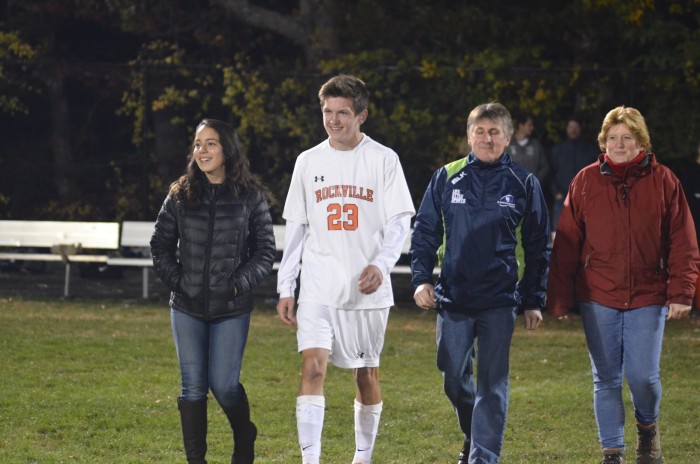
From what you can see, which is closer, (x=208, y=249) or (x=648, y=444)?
(x=208, y=249)

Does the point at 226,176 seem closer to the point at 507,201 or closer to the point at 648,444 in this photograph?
the point at 507,201

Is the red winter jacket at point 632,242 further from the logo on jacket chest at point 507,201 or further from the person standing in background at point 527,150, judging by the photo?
the person standing in background at point 527,150

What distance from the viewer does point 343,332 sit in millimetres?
6809

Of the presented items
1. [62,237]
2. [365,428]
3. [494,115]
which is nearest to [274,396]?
[365,428]

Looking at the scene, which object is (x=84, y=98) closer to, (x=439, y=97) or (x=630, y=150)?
(x=439, y=97)

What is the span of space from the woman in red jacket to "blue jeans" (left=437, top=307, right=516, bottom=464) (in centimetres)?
39

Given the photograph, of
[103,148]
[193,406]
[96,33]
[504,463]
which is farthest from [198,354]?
[96,33]

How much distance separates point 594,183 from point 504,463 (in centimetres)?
174

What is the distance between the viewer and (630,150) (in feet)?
22.5

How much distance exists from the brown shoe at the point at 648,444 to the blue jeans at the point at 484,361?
0.79 meters

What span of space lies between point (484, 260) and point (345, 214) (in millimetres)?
749

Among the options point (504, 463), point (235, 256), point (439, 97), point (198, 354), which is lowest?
point (504, 463)

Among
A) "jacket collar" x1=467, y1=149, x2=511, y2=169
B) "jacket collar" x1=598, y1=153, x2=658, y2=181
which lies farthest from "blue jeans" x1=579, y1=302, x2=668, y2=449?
"jacket collar" x1=467, y1=149, x2=511, y2=169

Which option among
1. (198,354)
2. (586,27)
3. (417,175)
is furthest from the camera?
(586,27)
